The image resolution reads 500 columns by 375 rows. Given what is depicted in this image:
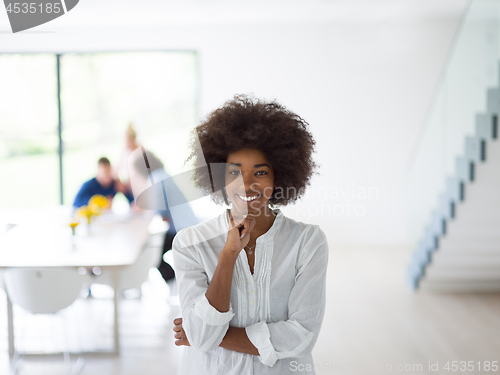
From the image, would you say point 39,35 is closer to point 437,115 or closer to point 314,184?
point 314,184

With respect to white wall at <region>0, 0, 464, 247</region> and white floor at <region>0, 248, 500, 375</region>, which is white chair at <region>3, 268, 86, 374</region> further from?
white wall at <region>0, 0, 464, 247</region>

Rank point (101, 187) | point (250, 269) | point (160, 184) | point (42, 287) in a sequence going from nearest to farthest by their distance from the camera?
point (250, 269) → point (160, 184) → point (42, 287) → point (101, 187)

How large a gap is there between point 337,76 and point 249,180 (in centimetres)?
478

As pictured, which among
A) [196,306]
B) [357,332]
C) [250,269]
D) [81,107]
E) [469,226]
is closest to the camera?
[196,306]

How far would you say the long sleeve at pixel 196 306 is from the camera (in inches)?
43.4

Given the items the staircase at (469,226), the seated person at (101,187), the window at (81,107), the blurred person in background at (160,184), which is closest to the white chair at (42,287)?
the blurred person in background at (160,184)

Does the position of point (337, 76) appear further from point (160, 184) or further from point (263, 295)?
point (263, 295)

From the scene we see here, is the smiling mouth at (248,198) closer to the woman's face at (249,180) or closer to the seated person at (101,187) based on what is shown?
the woman's face at (249,180)

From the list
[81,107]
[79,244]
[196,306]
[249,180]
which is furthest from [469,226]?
[81,107]

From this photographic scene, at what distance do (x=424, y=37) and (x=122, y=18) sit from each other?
362 centimetres

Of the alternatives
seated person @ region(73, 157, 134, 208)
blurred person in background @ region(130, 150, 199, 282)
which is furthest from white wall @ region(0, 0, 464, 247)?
blurred person in background @ region(130, 150, 199, 282)

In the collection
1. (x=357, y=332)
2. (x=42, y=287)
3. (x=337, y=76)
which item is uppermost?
(x=337, y=76)

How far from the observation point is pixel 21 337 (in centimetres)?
306

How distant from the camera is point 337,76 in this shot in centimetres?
562
